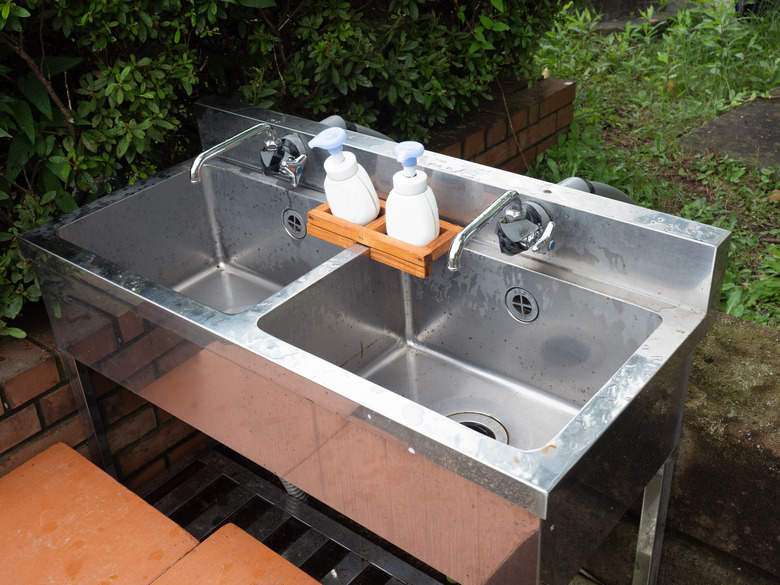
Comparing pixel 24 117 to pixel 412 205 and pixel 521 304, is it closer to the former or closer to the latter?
pixel 412 205

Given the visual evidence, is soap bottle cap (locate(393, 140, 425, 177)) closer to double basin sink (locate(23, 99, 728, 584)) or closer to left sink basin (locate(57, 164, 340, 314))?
double basin sink (locate(23, 99, 728, 584))

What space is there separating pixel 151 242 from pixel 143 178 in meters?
0.16

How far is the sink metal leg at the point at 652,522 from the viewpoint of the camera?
5.28ft

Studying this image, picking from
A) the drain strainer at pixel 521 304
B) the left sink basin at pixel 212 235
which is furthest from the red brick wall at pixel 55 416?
the drain strainer at pixel 521 304

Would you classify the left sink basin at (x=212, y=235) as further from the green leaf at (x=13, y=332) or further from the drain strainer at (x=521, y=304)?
the drain strainer at (x=521, y=304)

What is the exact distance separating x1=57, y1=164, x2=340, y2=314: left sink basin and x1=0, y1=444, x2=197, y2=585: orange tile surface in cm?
47

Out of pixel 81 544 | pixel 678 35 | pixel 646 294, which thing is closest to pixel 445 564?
pixel 646 294

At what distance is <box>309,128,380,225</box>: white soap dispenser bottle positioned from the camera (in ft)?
5.27

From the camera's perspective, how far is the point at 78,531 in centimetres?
167

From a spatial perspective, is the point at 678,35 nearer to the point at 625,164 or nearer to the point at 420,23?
the point at 625,164

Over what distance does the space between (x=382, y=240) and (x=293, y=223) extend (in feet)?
1.46

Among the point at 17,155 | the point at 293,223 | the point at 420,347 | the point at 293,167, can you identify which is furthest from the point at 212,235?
the point at 420,347

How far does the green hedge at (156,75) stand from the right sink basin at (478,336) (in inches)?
25.2

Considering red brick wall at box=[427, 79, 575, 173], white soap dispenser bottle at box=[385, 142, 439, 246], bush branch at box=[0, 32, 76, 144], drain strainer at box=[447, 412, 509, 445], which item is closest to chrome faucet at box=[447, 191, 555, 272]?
white soap dispenser bottle at box=[385, 142, 439, 246]
